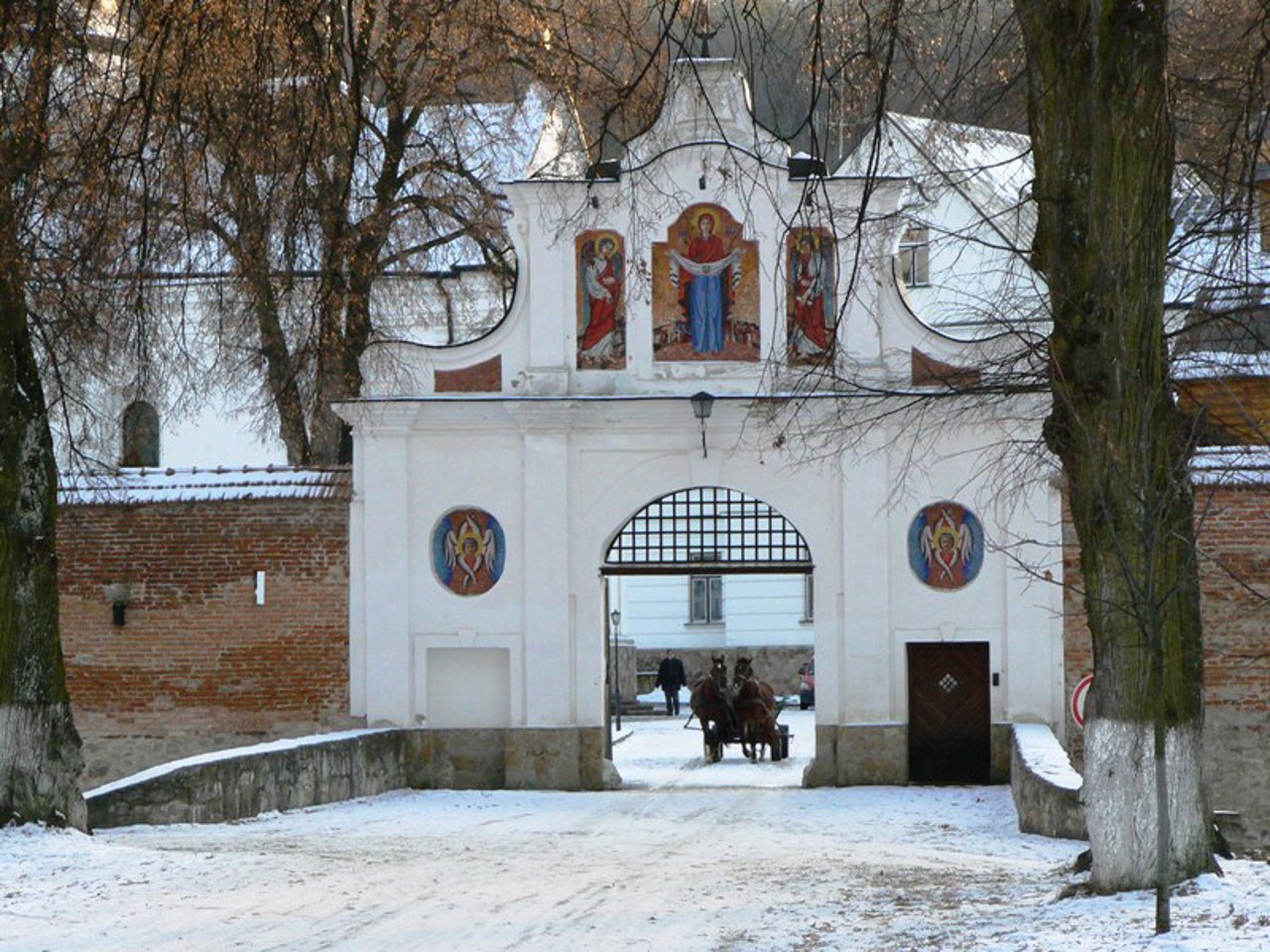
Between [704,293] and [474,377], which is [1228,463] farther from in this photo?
[474,377]

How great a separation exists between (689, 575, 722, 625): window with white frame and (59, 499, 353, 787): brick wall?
74.1ft

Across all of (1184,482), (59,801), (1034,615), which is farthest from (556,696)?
(1184,482)

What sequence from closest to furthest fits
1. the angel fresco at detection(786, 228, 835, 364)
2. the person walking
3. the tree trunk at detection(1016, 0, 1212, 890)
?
the tree trunk at detection(1016, 0, 1212, 890) < the angel fresco at detection(786, 228, 835, 364) < the person walking

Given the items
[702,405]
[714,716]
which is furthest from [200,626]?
[714,716]

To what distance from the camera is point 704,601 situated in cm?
4519

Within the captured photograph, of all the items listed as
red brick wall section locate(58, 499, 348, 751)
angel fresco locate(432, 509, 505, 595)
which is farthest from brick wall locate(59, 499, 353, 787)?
angel fresco locate(432, 509, 505, 595)

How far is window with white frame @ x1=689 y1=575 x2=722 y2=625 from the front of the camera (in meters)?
45.0

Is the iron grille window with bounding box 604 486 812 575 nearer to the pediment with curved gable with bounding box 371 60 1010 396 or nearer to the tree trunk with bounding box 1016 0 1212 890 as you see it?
the pediment with curved gable with bounding box 371 60 1010 396

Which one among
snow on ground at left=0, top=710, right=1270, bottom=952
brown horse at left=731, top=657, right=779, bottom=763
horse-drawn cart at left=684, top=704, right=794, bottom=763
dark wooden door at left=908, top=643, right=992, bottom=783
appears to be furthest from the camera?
horse-drawn cart at left=684, top=704, right=794, bottom=763

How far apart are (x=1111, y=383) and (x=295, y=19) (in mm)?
4362

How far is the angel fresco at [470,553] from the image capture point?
22938 mm

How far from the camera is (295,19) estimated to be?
9.45 m

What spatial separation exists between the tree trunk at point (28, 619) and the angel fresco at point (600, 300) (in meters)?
9.45

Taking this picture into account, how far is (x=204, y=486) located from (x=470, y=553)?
3116 millimetres
